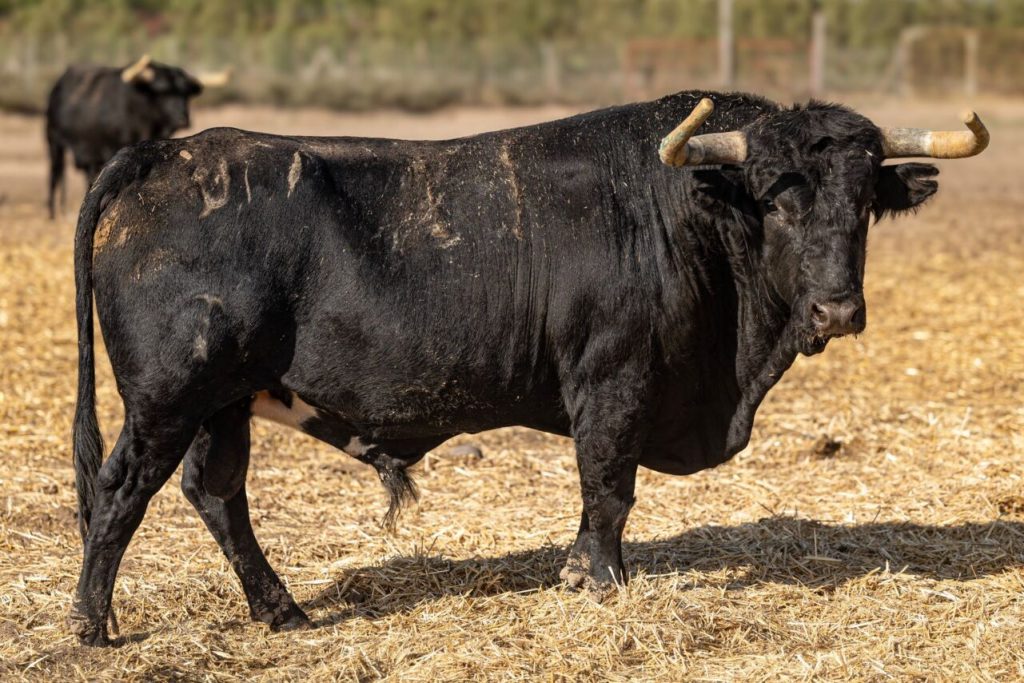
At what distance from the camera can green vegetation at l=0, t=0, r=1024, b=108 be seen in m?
33.4

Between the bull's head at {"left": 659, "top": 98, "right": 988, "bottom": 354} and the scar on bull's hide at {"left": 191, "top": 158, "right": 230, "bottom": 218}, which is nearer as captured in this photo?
the bull's head at {"left": 659, "top": 98, "right": 988, "bottom": 354}

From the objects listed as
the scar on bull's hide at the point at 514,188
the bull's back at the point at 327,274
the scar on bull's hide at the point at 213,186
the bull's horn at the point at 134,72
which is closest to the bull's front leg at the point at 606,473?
the bull's back at the point at 327,274

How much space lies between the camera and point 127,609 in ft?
16.9

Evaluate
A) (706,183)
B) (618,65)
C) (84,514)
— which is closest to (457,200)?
(706,183)

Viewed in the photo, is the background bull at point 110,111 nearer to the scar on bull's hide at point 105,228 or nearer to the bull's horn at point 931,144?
the scar on bull's hide at point 105,228

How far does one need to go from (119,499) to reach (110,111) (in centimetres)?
1285

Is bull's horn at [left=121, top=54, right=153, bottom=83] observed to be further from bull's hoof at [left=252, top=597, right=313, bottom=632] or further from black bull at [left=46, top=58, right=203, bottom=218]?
bull's hoof at [left=252, top=597, right=313, bottom=632]

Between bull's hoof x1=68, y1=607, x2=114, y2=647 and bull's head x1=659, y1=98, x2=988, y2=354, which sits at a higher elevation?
bull's head x1=659, y1=98, x2=988, y2=354

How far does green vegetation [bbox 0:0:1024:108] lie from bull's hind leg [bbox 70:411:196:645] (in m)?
27.0

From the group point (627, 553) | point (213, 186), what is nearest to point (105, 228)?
point (213, 186)

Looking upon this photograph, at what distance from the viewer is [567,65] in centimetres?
3638

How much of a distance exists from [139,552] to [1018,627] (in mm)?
3688

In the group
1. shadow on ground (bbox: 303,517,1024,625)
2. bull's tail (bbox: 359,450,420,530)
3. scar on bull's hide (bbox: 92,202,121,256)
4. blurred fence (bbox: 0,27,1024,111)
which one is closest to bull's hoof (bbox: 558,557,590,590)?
shadow on ground (bbox: 303,517,1024,625)

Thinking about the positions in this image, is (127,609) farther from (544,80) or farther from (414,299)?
(544,80)
